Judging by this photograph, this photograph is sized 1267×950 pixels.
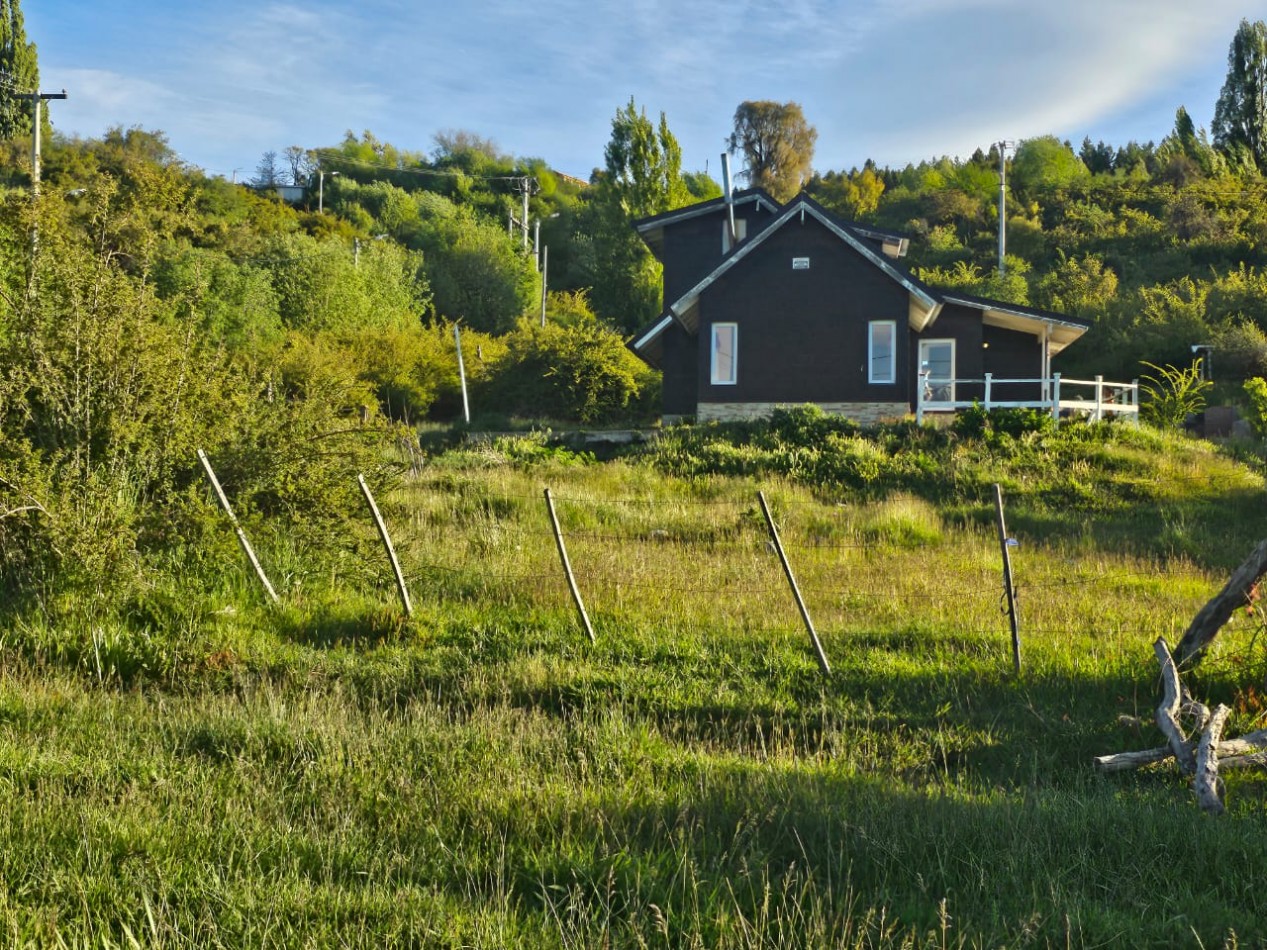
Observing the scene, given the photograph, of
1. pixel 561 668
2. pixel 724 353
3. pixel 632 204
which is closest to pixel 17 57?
pixel 632 204

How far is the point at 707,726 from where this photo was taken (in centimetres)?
879

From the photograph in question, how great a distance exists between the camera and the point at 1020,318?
29.5 m

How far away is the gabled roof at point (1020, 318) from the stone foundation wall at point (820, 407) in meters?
3.33

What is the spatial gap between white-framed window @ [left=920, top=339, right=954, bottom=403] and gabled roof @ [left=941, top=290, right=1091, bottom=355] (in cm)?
128

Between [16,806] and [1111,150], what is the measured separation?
349 feet

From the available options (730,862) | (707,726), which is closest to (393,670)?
(707,726)

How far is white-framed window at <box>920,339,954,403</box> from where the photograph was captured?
30.2 meters

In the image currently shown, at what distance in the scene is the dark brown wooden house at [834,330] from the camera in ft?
93.5

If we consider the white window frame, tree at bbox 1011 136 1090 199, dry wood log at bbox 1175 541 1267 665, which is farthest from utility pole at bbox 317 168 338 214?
dry wood log at bbox 1175 541 1267 665

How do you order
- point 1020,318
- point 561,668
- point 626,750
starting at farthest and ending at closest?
1. point 1020,318
2. point 561,668
3. point 626,750

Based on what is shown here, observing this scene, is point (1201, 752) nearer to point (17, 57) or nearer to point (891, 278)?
point (891, 278)

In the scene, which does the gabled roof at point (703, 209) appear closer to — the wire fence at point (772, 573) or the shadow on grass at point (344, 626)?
the wire fence at point (772, 573)

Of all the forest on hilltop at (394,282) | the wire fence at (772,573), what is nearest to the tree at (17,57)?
the forest on hilltop at (394,282)

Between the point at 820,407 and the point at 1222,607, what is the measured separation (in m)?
19.9
